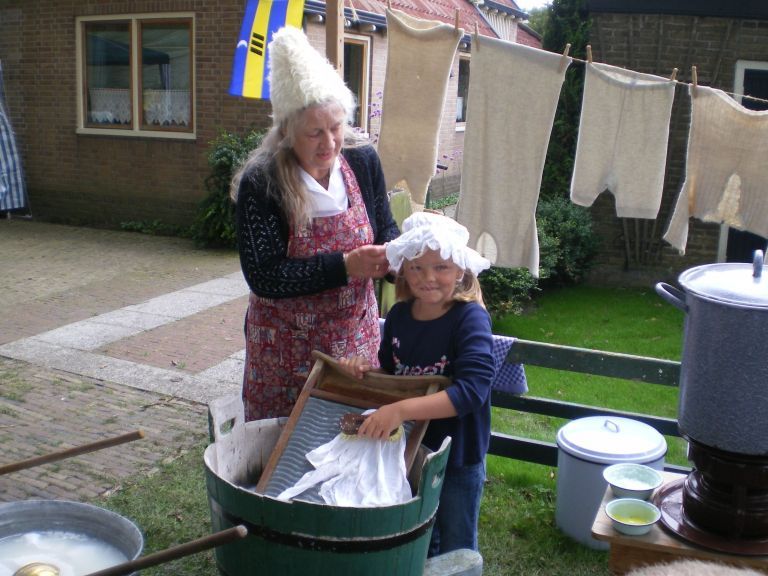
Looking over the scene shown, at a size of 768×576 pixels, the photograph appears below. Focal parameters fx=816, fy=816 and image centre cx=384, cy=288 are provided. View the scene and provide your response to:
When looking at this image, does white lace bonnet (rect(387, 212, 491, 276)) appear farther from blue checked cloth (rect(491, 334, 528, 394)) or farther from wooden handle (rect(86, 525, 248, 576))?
blue checked cloth (rect(491, 334, 528, 394))

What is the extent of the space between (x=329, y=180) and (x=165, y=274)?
709 cm

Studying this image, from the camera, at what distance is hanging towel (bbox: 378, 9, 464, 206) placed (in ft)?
13.4

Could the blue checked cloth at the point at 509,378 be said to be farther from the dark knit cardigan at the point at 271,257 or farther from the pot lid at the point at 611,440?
the dark knit cardigan at the point at 271,257

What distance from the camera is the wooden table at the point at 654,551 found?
2715 mm

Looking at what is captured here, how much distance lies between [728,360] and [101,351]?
5.32 meters

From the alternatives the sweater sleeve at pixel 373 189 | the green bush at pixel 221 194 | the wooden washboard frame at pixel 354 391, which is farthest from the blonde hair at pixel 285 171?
the green bush at pixel 221 194

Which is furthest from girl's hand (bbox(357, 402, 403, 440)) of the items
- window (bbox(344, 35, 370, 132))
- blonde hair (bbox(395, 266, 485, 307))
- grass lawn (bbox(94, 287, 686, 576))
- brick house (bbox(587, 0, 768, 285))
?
window (bbox(344, 35, 370, 132))

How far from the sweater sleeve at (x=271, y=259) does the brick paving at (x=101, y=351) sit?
7.52 ft

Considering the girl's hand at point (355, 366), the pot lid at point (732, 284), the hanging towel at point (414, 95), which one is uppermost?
the hanging towel at point (414, 95)

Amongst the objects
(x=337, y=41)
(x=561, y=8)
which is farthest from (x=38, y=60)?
(x=337, y=41)

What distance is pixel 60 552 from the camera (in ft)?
7.79

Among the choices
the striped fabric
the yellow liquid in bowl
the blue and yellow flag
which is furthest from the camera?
the striped fabric

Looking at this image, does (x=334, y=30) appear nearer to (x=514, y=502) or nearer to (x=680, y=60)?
(x=514, y=502)

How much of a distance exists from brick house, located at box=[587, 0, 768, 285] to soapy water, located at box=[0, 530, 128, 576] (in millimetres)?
8377
